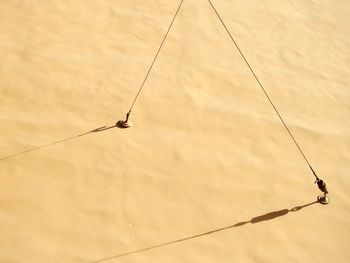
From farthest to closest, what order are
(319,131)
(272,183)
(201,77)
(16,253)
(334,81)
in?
(334,81) → (201,77) → (319,131) → (272,183) → (16,253)

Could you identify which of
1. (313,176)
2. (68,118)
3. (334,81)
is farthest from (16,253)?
(334,81)

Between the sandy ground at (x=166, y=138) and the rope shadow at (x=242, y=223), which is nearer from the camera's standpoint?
the rope shadow at (x=242, y=223)

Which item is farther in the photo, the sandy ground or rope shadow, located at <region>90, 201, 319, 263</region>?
the sandy ground

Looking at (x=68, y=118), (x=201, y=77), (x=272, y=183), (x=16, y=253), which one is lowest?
(x=16, y=253)

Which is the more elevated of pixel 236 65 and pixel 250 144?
pixel 236 65

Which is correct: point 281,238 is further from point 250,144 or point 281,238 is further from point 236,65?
point 236,65

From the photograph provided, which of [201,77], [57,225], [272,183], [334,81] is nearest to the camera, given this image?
[57,225]

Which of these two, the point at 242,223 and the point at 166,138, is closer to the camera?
the point at 242,223

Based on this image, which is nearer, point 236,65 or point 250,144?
point 250,144
